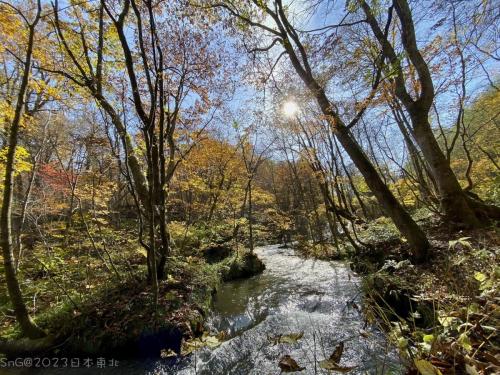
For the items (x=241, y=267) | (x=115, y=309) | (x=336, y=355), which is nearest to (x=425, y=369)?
(x=336, y=355)

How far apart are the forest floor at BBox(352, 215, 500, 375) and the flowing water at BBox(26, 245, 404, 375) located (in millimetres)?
252

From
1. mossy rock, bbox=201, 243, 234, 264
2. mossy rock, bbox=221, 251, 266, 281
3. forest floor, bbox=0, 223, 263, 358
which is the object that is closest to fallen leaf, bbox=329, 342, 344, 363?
forest floor, bbox=0, 223, 263, 358

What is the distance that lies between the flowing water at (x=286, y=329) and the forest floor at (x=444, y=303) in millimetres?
252

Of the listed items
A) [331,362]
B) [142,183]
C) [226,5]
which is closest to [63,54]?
[142,183]

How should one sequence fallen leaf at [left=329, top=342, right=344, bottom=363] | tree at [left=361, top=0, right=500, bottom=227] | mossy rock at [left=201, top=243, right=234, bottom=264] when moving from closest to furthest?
fallen leaf at [left=329, top=342, right=344, bottom=363], tree at [left=361, top=0, right=500, bottom=227], mossy rock at [left=201, top=243, right=234, bottom=264]

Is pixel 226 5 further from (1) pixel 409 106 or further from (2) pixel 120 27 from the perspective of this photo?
(1) pixel 409 106

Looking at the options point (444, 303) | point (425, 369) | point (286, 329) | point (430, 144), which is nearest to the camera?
point (425, 369)

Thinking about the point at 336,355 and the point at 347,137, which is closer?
the point at 336,355

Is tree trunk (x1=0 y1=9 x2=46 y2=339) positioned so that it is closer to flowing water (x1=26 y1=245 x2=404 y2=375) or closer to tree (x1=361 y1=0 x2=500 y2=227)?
flowing water (x1=26 y1=245 x2=404 y2=375)

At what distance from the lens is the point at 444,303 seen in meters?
2.24

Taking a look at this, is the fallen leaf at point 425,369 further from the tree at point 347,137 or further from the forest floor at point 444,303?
the tree at point 347,137

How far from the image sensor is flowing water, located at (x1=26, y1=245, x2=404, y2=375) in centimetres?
376

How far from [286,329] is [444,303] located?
3.72 meters

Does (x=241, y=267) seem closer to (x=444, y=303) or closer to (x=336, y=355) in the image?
(x=444, y=303)
